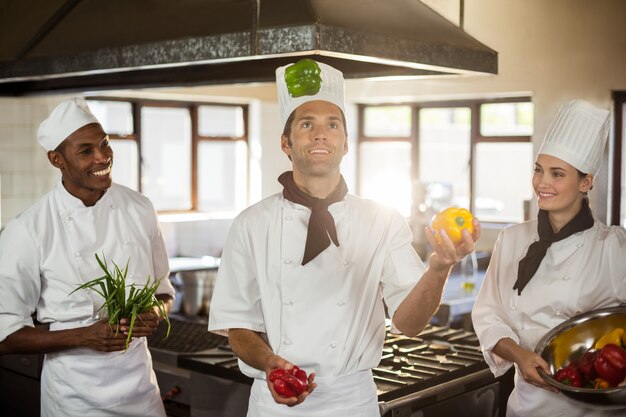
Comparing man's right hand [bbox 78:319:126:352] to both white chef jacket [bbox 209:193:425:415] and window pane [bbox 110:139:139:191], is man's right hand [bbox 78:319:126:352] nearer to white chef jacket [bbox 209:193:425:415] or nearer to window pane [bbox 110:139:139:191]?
white chef jacket [bbox 209:193:425:415]

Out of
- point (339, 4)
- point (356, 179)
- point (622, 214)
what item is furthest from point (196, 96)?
point (339, 4)

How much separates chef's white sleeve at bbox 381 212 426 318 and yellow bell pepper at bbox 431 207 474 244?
14.2 inches

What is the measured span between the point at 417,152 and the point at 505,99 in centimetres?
121

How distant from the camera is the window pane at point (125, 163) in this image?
7668mm

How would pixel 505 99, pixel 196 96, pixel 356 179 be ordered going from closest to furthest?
pixel 505 99 < pixel 196 96 < pixel 356 179

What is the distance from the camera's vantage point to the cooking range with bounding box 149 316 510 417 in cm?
284

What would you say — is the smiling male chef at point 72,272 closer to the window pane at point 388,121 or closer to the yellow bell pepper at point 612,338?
the yellow bell pepper at point 612,338

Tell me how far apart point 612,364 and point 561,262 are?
17.8 inches

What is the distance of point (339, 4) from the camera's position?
99.3 inches

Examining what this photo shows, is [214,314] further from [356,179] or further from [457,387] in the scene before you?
[356,179]

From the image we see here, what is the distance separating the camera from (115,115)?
302 inches

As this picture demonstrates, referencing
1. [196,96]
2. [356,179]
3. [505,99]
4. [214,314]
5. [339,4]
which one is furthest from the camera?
[356,179]

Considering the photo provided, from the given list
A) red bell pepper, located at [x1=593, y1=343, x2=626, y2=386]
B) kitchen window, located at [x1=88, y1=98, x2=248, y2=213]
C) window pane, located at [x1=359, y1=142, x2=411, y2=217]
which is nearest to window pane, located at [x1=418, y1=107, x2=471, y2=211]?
window pane, located at [x1=359, y1=142, x2=411, y2=217]

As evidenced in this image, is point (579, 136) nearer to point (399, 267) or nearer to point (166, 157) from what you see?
point (399, 267)
